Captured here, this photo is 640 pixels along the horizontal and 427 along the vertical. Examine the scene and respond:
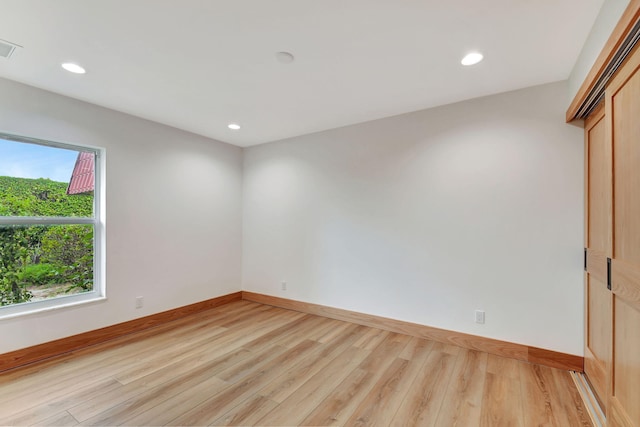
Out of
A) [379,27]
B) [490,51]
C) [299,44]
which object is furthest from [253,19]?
[490,51]

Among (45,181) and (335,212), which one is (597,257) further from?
(45,181)

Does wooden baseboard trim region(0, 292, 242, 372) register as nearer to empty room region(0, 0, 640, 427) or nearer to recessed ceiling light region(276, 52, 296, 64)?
empty room region(0, 0, 640, 427)

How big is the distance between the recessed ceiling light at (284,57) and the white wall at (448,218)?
1569mm

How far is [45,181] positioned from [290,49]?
8.83 ft

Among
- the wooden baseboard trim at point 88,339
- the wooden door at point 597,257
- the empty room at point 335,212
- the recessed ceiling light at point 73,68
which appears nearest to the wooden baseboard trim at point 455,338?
the empty room at point 335,212

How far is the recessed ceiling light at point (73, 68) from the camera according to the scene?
2.18 metres

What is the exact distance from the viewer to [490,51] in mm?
2016

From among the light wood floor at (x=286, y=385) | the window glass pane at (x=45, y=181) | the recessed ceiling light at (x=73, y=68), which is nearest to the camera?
the light wood floor at (x=286, y=385)

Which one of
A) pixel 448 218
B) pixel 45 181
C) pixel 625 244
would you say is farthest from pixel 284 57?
pixel 45 181

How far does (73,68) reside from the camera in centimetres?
224

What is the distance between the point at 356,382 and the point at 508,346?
1499mm

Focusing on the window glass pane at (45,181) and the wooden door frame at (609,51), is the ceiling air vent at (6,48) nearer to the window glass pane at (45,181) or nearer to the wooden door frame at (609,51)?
the window glass pane at (45,181)

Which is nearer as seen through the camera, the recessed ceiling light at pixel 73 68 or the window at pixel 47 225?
the recessed ceiling light at pixel 73 68

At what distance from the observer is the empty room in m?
1.70
